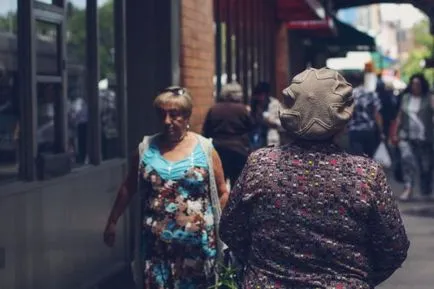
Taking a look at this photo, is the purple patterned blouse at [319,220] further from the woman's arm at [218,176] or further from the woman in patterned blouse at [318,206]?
the woman's arm at [218,176]

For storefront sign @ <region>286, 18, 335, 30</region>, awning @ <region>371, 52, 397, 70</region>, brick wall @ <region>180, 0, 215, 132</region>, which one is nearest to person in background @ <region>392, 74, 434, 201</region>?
brick wall @ <region>180, 0, 215, 132</region>

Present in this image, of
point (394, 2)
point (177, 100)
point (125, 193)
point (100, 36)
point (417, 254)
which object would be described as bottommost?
point (417, 254)

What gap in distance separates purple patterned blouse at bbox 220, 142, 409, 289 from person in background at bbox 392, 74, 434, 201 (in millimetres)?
11954

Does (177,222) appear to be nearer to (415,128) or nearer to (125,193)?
(125,193)

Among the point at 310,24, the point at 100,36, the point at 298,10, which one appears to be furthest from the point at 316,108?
the point at 310,24

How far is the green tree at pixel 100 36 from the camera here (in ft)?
31.2

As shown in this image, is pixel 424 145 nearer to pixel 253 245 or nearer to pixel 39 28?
pixel 39 28

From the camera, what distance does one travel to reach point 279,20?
2300 centimetres

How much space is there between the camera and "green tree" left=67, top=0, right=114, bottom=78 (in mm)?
9516

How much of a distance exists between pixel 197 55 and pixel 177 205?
4.98 meters

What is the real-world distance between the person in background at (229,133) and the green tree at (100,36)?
3.12 feet

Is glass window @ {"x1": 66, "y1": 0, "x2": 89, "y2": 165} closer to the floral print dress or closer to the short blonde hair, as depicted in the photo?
the short blonde hair

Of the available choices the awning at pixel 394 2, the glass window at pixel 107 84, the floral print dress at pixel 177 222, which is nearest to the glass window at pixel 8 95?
the floral print dress at pixel 177 222

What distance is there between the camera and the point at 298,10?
72.1ft
